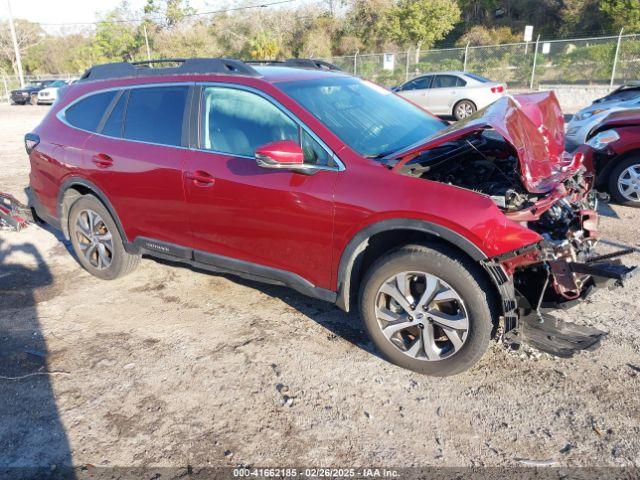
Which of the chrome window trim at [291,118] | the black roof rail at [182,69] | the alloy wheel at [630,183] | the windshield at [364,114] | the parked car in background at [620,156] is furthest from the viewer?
the alloy wheel at [630,183]

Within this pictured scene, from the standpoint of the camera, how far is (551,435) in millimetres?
2652

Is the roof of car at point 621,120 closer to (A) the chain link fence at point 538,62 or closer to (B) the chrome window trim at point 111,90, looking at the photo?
(B) the chrome window trim at point 111,90

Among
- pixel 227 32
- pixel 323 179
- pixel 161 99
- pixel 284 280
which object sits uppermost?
pixel 227 32

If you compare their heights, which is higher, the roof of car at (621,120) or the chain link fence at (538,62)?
the chain link fence at (538,62)

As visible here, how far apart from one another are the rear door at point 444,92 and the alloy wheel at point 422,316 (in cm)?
1372

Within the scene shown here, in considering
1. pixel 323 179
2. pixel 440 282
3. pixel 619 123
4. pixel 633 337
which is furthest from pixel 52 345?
pixel 619 123

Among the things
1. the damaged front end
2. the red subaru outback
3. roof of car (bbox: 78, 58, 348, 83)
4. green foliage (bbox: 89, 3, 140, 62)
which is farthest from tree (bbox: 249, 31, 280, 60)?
the damaged front end

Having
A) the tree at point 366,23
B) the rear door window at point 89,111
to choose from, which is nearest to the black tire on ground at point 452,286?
the rear door window at point 89,111

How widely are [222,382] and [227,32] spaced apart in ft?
161

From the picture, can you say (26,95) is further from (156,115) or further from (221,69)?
(221,69)

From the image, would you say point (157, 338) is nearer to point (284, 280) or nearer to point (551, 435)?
point (284, 280)

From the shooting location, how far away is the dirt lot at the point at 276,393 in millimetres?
2621

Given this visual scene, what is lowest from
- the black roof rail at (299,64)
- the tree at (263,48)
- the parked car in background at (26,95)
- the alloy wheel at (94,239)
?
the parked car in background at (26,95)

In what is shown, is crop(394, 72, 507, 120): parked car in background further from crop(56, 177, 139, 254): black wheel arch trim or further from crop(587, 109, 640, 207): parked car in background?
crop(56, 177, 139, 254): black wheel arch trim
